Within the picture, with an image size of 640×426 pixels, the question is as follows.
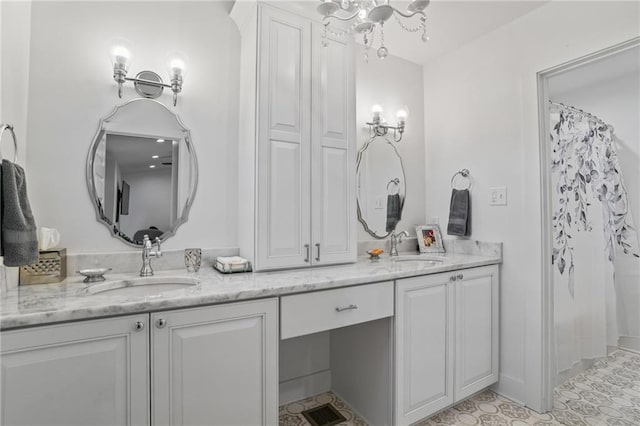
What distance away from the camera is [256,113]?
5.72ft

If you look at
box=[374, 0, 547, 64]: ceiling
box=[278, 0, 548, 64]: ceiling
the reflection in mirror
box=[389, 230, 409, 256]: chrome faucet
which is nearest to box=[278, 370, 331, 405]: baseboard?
box=[389, 230, 409, 256]: chrome faucet

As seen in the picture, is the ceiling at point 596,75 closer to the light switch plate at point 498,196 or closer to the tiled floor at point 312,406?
the light switch plate at point 498,196

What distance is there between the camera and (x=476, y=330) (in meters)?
2.06

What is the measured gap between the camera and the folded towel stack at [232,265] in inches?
66.0

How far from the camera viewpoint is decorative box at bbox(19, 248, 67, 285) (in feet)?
4.52

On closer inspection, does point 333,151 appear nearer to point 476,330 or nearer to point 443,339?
point 443,339

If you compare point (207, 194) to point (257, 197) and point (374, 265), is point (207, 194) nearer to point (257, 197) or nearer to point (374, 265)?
point (257, 197)

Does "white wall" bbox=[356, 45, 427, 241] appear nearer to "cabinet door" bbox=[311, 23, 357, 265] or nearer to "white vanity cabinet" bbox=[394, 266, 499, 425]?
"cabinet door" bbox=[311, 23, 357, 265]

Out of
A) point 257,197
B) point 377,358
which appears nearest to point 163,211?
point 257,197

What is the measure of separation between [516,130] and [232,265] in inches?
78.8

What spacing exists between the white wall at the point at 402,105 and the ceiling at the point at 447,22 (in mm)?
142

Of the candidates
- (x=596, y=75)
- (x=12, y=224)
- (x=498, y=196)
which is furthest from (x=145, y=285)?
(x=596, y=75)

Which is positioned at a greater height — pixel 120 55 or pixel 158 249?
pixel 120 55

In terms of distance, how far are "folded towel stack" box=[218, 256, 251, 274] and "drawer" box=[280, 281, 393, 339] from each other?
393 mm
